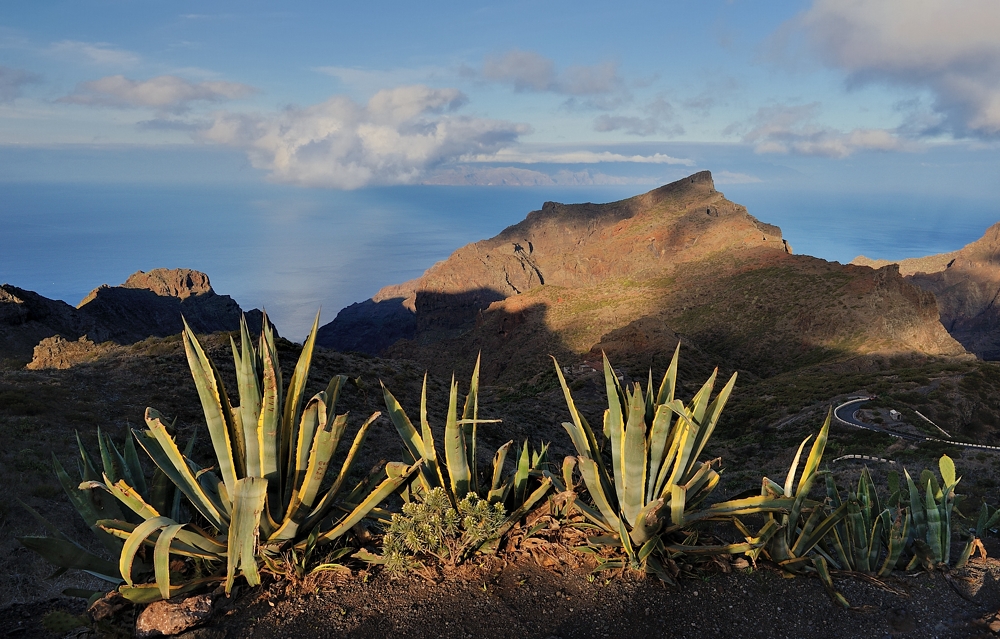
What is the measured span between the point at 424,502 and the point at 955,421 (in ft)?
91.6

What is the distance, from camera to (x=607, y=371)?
169 inches

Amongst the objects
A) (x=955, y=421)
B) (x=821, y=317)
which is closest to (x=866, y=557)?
(x=955, y=421)

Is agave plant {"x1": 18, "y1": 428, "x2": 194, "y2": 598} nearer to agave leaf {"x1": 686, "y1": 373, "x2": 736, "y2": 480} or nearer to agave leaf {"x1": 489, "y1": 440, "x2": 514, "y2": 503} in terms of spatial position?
agave leaf {"x1": 489, "y1": 440, "x2": 514, "y2": 503}

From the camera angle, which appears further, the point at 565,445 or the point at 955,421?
the point at 955,421

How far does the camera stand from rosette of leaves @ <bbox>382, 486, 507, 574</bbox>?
4207 mm

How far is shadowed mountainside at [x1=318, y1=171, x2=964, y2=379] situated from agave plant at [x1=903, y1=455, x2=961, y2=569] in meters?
30.2

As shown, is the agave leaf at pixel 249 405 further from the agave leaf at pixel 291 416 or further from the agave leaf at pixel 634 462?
the agave leaf at pixel 634 462

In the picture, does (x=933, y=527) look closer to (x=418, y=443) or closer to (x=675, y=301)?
(x=418, y=443)

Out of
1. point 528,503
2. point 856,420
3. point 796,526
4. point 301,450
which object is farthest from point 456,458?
point 856,420

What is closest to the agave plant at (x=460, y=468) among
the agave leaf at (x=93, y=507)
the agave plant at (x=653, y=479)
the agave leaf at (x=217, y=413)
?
the agave plant at (x=653, y=479)

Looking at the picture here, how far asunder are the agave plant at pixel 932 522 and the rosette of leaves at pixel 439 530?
11.5ft

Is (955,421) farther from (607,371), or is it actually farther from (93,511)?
(93,511)

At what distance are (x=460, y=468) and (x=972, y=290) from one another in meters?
159

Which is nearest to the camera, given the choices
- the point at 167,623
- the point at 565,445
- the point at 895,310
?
the point at 167,623
